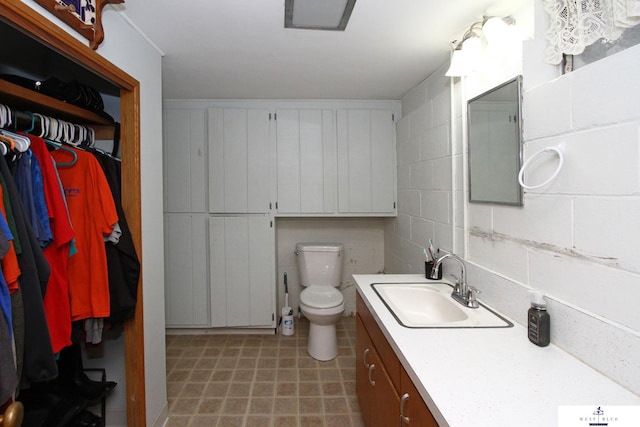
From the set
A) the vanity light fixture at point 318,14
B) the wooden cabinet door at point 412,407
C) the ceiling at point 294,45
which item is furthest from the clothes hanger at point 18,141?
the wooden cabinet door at point 412,407

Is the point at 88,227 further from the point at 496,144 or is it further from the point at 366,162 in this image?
the point at 366,162

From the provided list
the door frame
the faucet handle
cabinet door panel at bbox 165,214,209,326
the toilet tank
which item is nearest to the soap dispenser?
the faucet handle

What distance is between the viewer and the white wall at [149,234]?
1.56 m

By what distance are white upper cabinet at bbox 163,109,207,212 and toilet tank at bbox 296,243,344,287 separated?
1105 millimetres

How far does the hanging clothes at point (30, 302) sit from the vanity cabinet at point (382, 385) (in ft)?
4.21

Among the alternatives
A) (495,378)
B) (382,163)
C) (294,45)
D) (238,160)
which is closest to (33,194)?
(294,45)

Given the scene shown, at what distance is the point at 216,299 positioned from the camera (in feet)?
9.27

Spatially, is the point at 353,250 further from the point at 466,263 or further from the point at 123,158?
the point at 123,158

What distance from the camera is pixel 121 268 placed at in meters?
1.51

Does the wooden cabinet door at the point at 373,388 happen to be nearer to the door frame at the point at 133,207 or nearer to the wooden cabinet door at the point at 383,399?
the wooden cabinet door at the point at 383,399

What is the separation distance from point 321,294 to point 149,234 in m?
1.46

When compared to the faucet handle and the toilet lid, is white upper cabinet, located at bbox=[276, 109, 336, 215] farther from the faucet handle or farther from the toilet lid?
the faucet handle

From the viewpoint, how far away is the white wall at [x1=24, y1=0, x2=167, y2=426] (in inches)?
61.4

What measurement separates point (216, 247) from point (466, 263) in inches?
83.5
